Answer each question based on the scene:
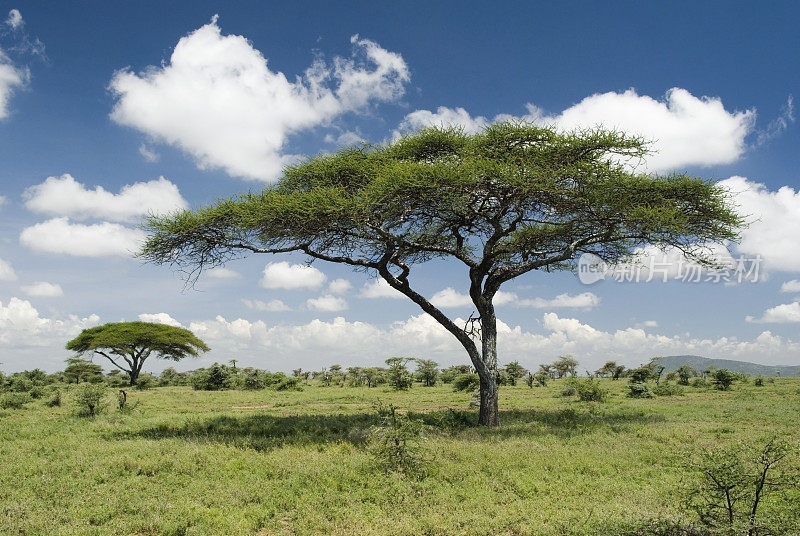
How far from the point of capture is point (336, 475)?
10047 mm

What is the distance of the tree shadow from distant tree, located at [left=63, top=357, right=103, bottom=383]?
4069cm

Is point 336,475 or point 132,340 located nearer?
point 336,475

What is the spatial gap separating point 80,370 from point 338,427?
48577 mm

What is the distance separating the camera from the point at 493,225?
1777cm

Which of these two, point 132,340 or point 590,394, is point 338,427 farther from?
point 132,340

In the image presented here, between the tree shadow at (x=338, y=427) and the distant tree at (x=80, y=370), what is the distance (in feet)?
133

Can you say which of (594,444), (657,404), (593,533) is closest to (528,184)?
(594,444)

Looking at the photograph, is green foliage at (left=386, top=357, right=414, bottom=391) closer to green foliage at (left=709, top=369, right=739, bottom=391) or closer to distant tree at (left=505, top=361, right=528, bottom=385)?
distant tree at (left=505, top=361, right=528, bottom=385)

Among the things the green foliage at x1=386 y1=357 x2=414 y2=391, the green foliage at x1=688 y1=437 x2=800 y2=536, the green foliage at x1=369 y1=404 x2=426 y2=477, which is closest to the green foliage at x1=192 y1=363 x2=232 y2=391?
the green foliage at x1=386 y1=357 x2=414 y2=391

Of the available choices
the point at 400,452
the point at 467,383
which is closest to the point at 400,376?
the point at 467,383

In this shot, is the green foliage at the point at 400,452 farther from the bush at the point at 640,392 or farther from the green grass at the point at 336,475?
the bush at the point at 640,392

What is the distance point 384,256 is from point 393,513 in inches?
412

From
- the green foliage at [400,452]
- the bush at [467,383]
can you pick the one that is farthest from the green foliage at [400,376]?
the green foliage at [400,452]

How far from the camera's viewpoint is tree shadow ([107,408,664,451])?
14203 mm
